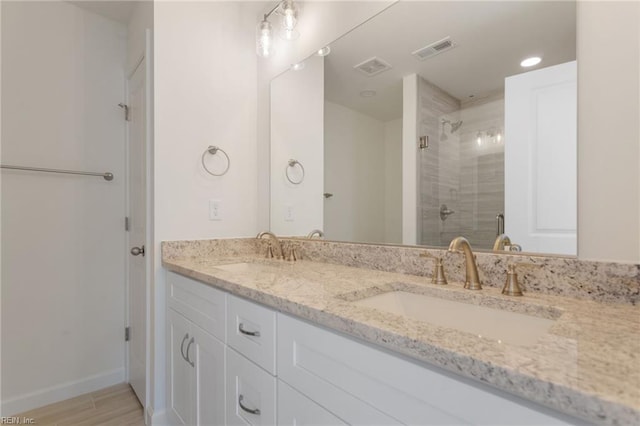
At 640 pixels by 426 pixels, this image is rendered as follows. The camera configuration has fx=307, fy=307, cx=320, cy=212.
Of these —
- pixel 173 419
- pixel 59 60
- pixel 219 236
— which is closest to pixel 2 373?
pixel 173 419

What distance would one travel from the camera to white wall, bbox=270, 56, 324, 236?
1.72 metres

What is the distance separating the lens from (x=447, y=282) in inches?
40.5

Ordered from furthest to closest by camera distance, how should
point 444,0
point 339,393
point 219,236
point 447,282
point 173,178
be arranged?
point 219,236, point 173,178, point 444,0, point 447,282, point 339,393

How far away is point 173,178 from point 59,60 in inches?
46.1

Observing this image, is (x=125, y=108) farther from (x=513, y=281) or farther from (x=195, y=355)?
(x=513, y=281)

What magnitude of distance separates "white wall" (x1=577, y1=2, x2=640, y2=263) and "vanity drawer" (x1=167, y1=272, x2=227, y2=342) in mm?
1150

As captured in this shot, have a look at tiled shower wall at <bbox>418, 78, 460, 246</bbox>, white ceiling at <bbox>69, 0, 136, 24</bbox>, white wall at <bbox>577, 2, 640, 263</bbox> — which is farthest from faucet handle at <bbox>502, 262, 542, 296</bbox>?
white ceiling at <bbox>69, 0, 136, 24</bbox>

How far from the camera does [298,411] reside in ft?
2.57

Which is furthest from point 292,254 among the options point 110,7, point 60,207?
point 110,7

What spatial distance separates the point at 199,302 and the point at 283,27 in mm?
1506

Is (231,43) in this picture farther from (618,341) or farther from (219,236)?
(618,341)

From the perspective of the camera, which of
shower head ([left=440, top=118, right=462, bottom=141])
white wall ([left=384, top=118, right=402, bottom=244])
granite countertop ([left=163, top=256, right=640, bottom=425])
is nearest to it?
granite countertop ([left=163, top=256, right=640, bottom=425])

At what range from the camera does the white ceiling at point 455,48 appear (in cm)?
93

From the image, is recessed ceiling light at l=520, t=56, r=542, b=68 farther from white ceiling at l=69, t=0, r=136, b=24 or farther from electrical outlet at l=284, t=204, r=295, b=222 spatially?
white ceiling at l=69, t=0, r=136, b=24
